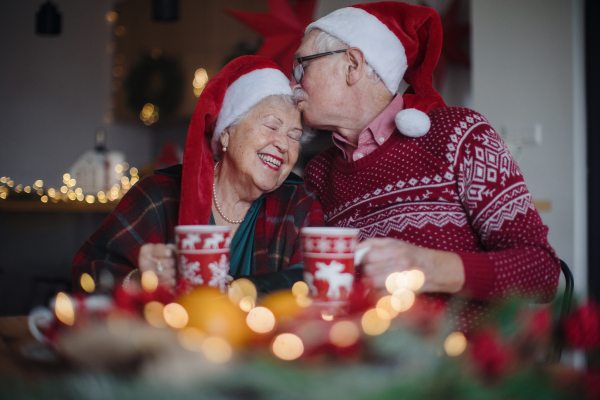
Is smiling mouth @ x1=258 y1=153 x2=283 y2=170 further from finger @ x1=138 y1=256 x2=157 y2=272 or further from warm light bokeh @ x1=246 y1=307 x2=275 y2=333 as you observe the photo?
warm light bokeh @ x1=246 y1=307 x2=275 y2=333

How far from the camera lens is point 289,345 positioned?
536 millimetres

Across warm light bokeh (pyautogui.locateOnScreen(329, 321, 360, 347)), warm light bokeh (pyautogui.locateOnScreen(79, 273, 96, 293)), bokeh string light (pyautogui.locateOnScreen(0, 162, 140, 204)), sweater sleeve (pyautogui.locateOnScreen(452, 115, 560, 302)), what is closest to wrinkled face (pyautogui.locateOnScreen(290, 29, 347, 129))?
sweater sleeve (pyautogui.locateOnScreen(452, 115, 560, 302))

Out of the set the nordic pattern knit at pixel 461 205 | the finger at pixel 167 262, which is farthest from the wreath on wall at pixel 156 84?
the finger at pixel 167 262

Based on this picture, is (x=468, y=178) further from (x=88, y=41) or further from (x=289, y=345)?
(x=88, y=41)

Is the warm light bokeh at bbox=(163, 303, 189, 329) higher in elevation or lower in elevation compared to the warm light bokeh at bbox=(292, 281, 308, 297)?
higher

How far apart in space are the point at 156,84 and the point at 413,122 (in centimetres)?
411

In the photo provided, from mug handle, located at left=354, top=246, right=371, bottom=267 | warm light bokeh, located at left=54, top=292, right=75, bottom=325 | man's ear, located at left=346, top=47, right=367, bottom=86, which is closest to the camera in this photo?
warm light bokeh, located at left=54, top=292, right=75, bottom=325

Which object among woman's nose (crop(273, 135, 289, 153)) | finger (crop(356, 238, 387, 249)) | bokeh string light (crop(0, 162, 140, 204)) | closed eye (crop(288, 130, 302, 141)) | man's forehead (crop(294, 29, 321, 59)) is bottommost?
bokeh string light (crop(0, 162, 140, 204))

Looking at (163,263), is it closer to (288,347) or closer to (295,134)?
(288,347)

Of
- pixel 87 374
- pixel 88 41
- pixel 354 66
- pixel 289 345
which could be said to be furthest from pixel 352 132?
pixel 88 41

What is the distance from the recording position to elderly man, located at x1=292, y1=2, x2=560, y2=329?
1007 millimetres

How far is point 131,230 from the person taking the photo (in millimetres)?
1210

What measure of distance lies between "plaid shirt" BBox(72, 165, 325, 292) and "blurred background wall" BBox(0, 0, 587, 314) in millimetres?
801

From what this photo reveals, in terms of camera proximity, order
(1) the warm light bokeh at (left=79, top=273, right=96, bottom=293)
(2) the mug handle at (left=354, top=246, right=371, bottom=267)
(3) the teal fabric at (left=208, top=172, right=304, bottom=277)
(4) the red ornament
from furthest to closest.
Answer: (4) the red ornament
(3) the teal fabric at (left=208, top=172, right=304, bottom=277)
(1) the warm light bokeh at (left=79, top=273, right=96, bottom=293)
(2) the mug handle at (left=354, top=246, right=371, bottom=267)
